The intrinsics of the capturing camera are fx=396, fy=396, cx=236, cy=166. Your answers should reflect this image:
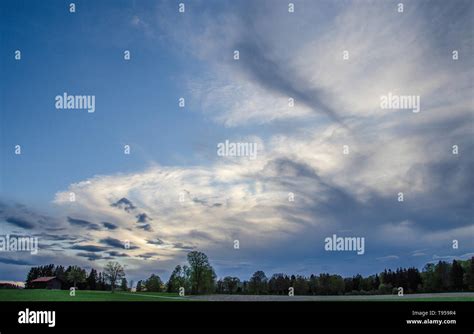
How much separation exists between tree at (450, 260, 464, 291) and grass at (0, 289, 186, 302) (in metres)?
21.9

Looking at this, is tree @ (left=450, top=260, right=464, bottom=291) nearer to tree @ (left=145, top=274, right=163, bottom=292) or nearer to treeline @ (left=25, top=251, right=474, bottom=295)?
treeline @ (left=25, top=251, right=474, bottom=295)

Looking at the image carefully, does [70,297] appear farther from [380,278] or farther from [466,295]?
[466,295]

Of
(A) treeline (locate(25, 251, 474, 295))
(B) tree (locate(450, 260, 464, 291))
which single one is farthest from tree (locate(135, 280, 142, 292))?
(B) tree (locate(450, 260, 464, 291))

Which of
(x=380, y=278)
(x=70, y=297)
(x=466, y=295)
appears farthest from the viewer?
(x=380, y=278)

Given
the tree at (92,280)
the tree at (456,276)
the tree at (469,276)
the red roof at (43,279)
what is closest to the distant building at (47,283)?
the red roof at (43,279)

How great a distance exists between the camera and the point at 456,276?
108 feet

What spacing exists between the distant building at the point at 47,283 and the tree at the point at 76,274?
1.33 meters

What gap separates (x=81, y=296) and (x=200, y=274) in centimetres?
851

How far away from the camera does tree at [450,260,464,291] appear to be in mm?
32062

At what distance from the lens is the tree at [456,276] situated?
105ft
